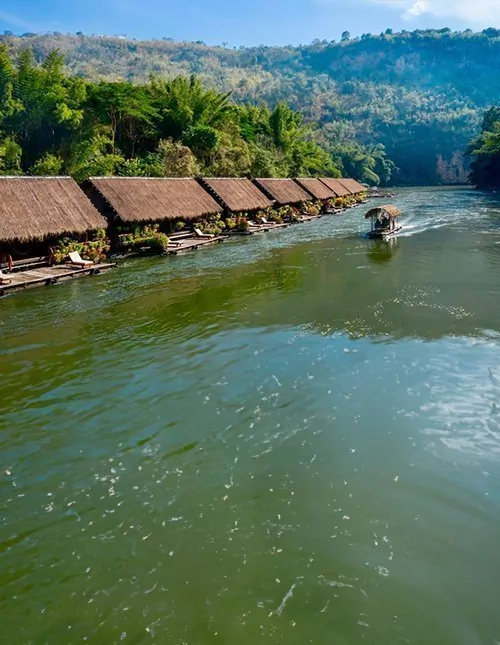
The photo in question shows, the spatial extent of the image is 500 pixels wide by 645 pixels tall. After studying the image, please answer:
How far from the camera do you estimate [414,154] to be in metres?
114

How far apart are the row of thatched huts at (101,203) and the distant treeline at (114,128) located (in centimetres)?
558

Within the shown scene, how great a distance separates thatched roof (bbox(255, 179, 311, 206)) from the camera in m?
36.4

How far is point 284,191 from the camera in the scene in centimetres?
3834

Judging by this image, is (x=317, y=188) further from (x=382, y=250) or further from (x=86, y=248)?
(x=86, y=248)

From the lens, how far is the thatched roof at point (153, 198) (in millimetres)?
22859

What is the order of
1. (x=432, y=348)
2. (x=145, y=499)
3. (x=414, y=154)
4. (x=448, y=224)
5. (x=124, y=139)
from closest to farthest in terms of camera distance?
1. (x=145, y=499)
2. (x=432, y=348)
3. (x=448, y=224)
4. (x=124, y=139)
5. (x=414, y=154)

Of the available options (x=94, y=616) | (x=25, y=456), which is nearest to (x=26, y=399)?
(x=25, y=456)

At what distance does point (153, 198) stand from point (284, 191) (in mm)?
15996

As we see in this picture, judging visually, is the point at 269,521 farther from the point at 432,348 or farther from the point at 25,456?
the point at 432,348

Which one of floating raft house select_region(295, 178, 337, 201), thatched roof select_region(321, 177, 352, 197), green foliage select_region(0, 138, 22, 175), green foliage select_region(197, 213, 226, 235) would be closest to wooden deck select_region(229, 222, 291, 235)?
green foliage select_region(197, 213, 226, 235)

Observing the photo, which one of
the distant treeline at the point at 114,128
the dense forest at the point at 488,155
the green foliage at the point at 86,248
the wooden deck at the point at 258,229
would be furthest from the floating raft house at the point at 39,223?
the dense forest at the point at 488,155

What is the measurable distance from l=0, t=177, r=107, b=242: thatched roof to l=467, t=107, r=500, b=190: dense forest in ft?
196

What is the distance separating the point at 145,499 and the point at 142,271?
47.7 ft

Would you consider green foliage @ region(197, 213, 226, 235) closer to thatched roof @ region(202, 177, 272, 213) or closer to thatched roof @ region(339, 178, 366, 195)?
thatched roof @ region(202, 177, 272, 213)
